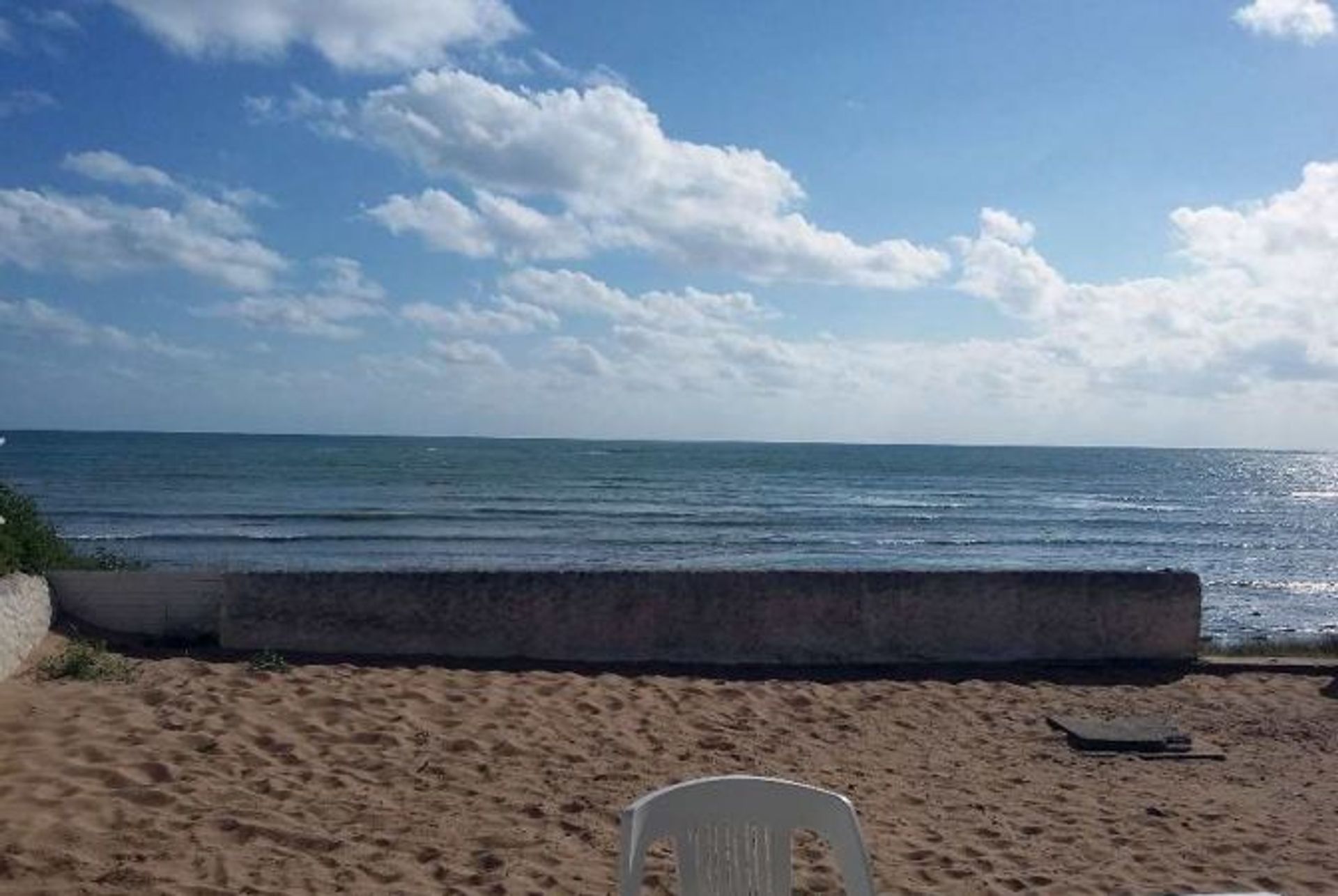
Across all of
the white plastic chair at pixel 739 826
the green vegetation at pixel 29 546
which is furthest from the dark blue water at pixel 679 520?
the white plastic chair at pixel 739 826

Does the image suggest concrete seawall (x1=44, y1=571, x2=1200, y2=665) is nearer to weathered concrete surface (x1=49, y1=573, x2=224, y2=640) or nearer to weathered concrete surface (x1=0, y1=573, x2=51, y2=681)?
weathered concrete surface (x1=49, y1=573, x2=224, y2=640)

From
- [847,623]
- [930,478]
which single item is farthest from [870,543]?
[930,478]

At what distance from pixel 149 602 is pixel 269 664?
131 cm

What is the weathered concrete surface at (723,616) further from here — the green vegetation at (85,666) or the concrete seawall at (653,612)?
the green vegetation at (85,666)

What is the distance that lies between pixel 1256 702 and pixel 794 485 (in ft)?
144

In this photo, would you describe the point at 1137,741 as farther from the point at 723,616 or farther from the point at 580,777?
the point at 580,777

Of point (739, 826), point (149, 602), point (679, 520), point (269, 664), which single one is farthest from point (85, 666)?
point (679, 520)

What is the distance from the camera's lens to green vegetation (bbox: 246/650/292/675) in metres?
7.52

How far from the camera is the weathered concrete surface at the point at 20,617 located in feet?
23.1

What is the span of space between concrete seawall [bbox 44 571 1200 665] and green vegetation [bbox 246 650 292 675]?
381mm

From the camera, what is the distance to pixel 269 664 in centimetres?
758

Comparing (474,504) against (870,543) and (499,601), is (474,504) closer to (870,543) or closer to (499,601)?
(870,543)

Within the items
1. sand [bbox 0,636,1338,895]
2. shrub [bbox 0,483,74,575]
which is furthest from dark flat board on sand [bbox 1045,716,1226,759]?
shrub [bbox 0,483,74,575]

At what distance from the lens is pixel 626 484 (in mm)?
48031
